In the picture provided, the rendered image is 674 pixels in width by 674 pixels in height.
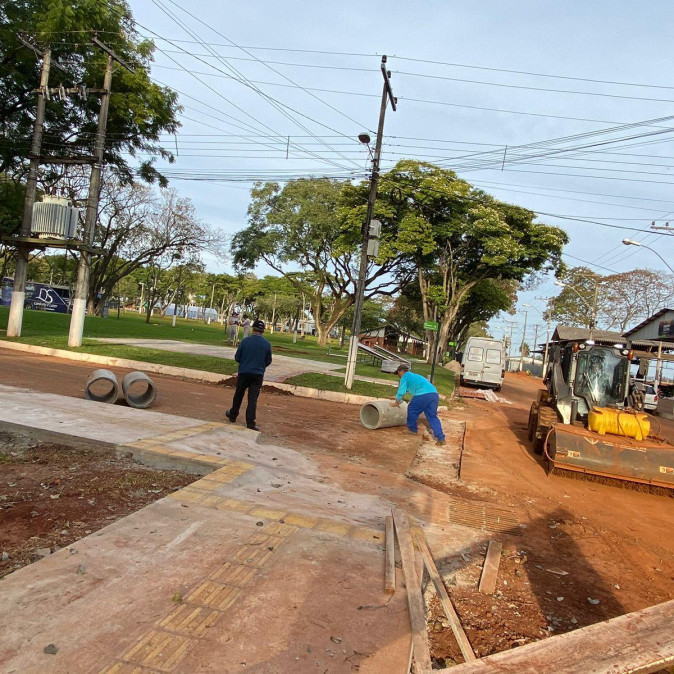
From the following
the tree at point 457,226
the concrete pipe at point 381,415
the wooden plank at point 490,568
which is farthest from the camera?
the tree at point 457,226

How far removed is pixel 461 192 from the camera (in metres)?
28.0

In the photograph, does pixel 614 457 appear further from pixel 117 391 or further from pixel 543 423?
pixel 117 391

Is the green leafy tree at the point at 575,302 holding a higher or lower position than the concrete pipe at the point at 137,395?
higher

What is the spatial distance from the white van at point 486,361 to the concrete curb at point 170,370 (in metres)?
12.0

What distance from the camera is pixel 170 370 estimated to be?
15.8 meters

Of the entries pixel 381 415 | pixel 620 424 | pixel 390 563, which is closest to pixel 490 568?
pixel 390 563

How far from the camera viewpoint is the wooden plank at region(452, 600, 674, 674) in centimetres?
225

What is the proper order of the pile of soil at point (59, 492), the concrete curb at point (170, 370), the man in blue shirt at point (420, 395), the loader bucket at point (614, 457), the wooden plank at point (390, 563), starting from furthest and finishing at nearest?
the concrete curb at point (170, 370) < the man in blue shirt at point (420, 395) < the loader bucket at point (614, 457) < the pile of soil at point (59, 492) < the wooden plank at point (390, 563)

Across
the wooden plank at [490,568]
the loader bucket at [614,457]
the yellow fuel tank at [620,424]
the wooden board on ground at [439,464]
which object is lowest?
the wooden board on ground at [439,464]

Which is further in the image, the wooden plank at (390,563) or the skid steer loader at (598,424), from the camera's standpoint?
the skid steer loader at (598,424)

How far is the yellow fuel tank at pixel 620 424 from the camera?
27.8ft

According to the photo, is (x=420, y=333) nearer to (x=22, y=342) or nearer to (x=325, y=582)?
(x=22, y=342)

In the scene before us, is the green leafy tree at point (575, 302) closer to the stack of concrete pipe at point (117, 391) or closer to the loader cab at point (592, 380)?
the loader cab at point (592, 380)

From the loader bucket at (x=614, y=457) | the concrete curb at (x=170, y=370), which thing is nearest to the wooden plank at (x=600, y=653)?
the loader bucket at (x=614, y=457)
